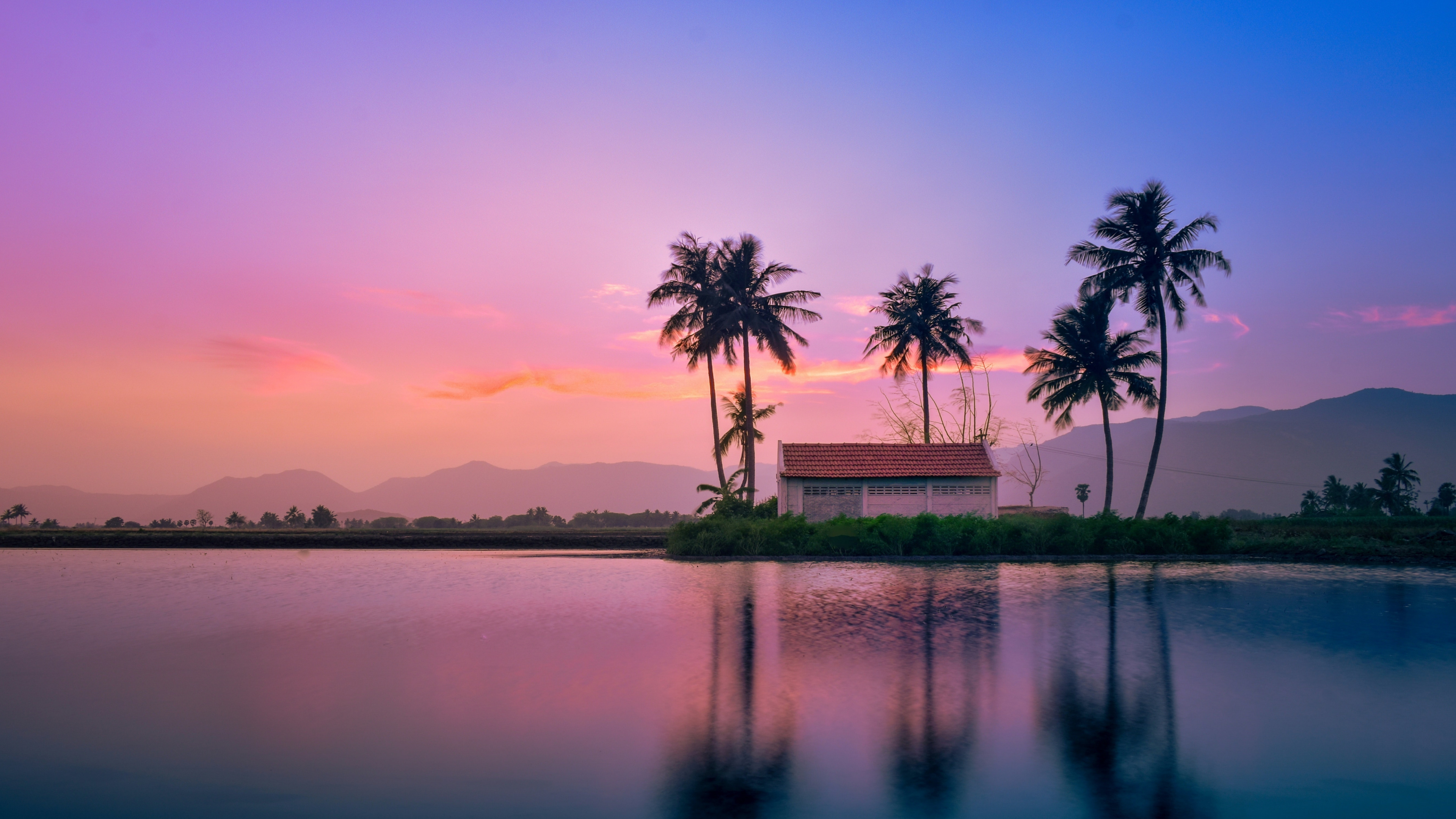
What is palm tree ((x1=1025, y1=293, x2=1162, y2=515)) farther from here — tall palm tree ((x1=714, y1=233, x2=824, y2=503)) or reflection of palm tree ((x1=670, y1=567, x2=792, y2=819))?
reflection of palm tree ((x1=670, y1=567, x2=792, y2=819))

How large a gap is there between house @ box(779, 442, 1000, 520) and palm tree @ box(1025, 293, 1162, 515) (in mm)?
12088

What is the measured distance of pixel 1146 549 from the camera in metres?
29.8

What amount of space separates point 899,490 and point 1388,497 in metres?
64.8

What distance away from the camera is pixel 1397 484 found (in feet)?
248

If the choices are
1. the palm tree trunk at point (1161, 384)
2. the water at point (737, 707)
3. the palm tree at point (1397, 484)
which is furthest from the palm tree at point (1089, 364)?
the palm tree at point (1397, 484)

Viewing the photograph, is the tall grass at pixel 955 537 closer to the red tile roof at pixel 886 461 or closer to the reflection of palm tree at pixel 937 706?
the red tile roof at pixel 886 461

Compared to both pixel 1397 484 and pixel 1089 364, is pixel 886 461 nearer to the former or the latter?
pixel 1089 364

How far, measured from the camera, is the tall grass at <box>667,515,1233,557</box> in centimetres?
2909

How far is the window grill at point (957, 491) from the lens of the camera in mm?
35969

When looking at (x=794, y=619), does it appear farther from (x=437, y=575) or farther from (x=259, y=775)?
(x=437, y=575)

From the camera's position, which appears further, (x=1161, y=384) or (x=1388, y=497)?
(x=1388, y=497)

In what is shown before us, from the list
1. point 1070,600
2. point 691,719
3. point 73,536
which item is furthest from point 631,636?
point 73,536

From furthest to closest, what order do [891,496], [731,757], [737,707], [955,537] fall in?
[891,496], [955,537], [737,707], [731,757]

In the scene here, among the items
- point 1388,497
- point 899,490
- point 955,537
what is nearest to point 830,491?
point 899,490
